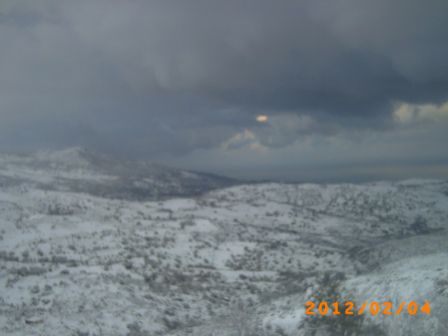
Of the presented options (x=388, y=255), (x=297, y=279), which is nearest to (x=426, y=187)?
(x=388, y=255)

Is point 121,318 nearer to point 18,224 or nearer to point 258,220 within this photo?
point 18,224

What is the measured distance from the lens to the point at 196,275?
39.7m

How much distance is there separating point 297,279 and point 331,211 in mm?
94547
